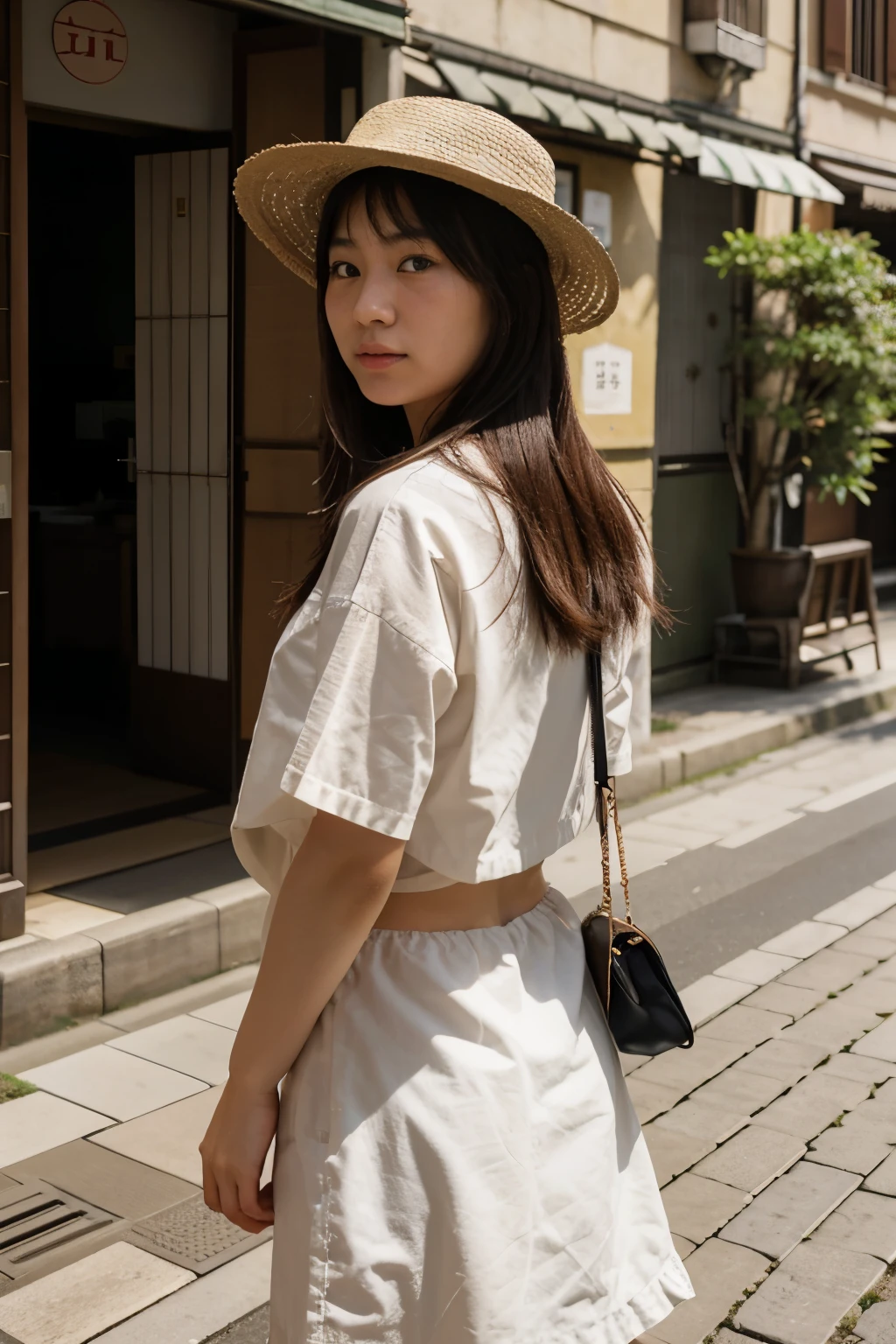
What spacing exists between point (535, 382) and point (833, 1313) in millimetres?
2223

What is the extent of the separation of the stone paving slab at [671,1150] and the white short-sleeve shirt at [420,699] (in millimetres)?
2280

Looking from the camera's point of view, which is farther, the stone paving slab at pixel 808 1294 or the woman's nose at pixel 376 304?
the stone paving slab at pixel 808 1294

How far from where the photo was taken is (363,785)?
4.97 feet

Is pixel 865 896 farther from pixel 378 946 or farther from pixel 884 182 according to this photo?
pixel 884 182

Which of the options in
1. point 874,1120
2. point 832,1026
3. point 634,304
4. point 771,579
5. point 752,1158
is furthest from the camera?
point 771,579

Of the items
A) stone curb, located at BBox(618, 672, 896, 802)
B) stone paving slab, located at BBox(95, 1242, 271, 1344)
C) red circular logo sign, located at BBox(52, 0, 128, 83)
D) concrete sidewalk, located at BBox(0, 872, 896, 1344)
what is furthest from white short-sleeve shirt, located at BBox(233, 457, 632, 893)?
stone curb, located at BBox(618, 672, 896, 802)

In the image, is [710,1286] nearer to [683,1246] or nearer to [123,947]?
[683,1246]

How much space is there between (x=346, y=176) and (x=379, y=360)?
0.88ft

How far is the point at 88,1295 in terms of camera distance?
314 centimetres

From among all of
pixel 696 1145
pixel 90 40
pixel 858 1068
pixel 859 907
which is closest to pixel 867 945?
pixel 859 907

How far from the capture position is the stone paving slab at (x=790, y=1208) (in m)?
3.38

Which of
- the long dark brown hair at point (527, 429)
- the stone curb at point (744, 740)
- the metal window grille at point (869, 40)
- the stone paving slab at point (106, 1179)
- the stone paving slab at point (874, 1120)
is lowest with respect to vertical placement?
the stone paving slab at point (106, 1179)

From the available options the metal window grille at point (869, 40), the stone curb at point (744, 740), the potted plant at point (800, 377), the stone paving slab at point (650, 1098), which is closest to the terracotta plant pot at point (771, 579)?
the potted plant at point (800, 377)

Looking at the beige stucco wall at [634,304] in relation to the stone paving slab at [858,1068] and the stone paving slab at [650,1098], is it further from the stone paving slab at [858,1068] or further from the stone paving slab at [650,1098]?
the stone paving slab at [650,1098]
